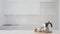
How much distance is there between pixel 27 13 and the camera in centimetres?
146

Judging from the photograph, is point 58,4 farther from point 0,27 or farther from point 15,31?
point 0,27

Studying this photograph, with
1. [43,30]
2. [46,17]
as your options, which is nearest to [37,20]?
[46,17]

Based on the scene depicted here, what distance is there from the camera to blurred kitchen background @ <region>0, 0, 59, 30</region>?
1.44 m

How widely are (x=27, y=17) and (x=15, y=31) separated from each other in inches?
10.2

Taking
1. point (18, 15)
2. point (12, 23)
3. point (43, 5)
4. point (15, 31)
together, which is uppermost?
point (43, 5)

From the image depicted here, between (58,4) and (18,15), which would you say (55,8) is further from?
(18,15)

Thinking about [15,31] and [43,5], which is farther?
[43,5]

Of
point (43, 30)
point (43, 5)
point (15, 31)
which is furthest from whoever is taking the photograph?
point (43, 5)

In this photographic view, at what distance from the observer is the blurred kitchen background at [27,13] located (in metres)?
1.44

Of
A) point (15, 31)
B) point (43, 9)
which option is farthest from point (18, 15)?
point (43, 9)

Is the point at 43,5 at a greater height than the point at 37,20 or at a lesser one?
greater

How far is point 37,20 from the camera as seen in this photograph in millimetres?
1453

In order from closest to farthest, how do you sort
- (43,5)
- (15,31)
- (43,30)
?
(43,30) < (15,31) < (43,5)

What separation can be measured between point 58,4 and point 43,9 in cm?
21
